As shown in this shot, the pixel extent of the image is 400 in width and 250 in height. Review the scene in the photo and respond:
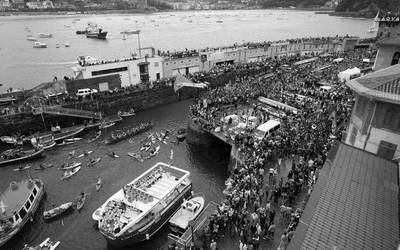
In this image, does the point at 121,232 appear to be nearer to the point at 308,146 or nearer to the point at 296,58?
the point at 308,146

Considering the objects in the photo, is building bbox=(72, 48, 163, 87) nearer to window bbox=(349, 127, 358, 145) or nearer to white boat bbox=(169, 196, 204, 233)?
white boat bbox=(169, 196, 204, 233)

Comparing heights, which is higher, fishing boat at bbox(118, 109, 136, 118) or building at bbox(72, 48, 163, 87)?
building at bbox(72, 48, 163, 87)

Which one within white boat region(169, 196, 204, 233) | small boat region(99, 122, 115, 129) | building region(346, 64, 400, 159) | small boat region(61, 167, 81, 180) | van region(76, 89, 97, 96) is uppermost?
building region(346, 64, 400, 159)

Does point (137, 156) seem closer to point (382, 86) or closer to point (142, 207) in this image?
point (142, 207)

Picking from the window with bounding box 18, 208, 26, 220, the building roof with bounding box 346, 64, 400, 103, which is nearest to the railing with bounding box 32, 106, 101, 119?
the window with bounding box 18, 208, 26, 220

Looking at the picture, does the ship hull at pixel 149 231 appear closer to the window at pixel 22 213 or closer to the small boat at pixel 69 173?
the window at pixel 22 213

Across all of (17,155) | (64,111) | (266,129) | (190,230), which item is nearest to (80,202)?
(190,230)

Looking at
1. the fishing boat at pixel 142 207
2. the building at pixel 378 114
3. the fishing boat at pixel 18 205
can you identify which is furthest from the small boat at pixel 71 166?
the building at pixel 378 114

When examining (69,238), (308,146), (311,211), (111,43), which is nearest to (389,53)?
(308,146)
